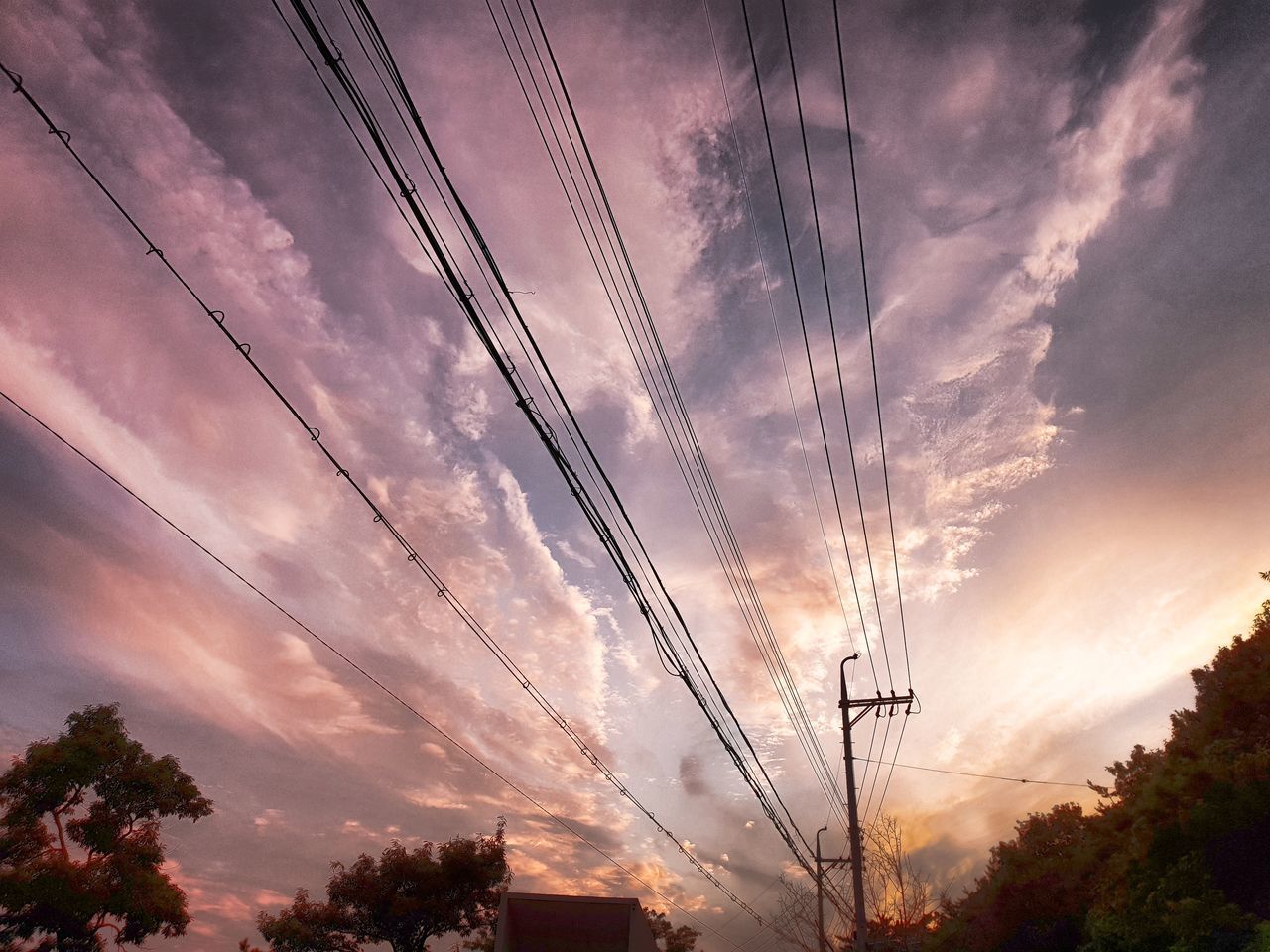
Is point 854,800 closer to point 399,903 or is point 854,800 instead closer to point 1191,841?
point 1191,841

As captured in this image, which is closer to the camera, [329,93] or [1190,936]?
[329,93]

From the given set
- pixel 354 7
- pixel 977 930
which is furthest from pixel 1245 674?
pixel 354 7

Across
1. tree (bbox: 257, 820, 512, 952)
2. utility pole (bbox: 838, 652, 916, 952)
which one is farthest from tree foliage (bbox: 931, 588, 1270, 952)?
tree (bbox: 257, 820, 512, 952)

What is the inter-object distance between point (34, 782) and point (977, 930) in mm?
32083

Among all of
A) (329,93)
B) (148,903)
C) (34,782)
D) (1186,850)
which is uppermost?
(329,93)

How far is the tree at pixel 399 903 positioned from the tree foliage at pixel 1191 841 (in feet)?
96.9

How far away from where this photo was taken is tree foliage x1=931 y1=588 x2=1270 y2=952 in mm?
10641

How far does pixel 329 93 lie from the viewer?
6.88 metres

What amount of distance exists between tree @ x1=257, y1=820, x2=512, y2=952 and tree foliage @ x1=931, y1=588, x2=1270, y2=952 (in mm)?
29541

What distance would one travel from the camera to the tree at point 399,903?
34844mm

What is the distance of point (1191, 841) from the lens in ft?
37.3

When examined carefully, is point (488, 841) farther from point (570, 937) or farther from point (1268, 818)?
point (1268, 818)

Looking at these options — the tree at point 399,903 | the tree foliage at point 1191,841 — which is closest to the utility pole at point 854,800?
the tree foliage at point 1191,841

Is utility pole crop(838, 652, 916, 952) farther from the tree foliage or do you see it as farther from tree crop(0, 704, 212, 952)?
tree crop(0, 704, 212, 952)
